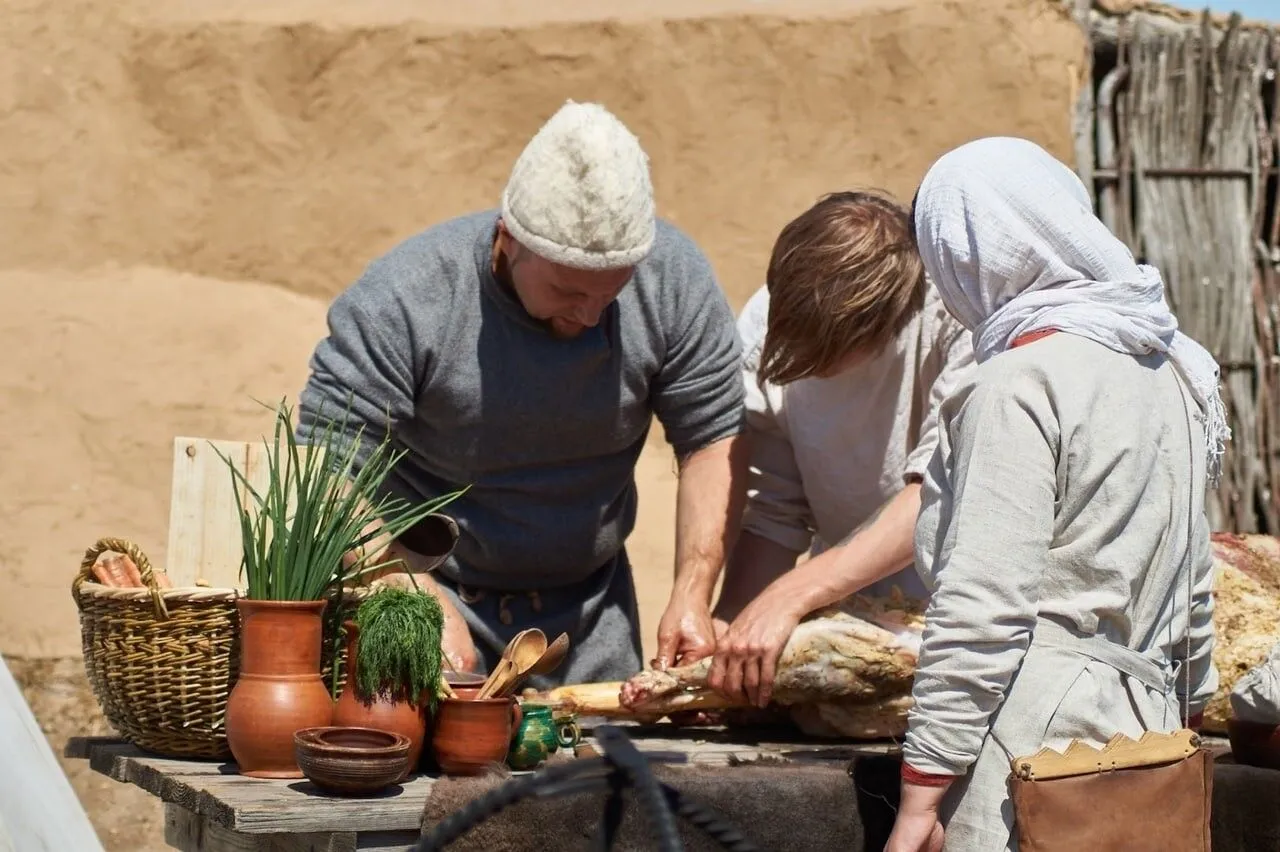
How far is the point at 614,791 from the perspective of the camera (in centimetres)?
138

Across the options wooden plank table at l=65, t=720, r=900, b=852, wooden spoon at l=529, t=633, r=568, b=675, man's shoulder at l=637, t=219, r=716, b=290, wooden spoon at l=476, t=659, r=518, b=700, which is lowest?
wooden plank table at l=65, t=720, r=900, b=852

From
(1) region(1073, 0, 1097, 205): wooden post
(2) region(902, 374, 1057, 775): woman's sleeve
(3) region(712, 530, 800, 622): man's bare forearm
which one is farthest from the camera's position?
(1) region(1073, 0, 1097, 205): wooden post

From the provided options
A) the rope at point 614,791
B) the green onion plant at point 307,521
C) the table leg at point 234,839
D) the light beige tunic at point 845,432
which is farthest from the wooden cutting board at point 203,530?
the rope at point 614,791

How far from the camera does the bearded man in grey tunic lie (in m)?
3.03

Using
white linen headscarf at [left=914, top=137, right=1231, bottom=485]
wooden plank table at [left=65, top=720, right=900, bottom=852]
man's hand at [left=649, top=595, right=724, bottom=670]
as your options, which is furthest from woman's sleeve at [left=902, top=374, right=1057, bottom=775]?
man's hand at [left=649, top=595, right=724, bottom=670]

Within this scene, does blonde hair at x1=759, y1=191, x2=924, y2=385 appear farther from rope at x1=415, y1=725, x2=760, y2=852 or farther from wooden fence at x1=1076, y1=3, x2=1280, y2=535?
wooden fence at x1=1076, y1=3, x2=1280, y2=535

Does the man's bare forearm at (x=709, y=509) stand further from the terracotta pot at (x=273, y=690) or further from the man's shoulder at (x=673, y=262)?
the terracotta pot at (x=273, y=690)

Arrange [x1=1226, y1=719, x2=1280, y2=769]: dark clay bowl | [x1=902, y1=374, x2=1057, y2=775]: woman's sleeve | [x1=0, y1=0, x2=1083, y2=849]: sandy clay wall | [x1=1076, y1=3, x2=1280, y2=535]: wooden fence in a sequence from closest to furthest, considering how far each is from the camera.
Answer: [x1=902, y1=374, x2=1057, y2=775]: woman's sleeve, [x1=1226, y1=719, x2=1280, y2=769]: dark clay bowl, [x1=1076, y1=3, x2=1280, y2=535]: wooden fence, [x1=0, y1=0, x2=1083, y2=849]: sandy clay wall

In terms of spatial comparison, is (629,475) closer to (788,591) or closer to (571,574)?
(571,574)

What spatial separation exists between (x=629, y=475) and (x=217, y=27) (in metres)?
6.28

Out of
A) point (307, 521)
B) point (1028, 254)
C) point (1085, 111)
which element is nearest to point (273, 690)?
point (307, 521)

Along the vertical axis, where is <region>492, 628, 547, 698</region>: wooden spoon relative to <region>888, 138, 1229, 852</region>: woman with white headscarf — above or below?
below

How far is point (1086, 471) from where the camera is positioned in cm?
215

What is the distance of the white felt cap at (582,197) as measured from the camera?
2918 millimetres
